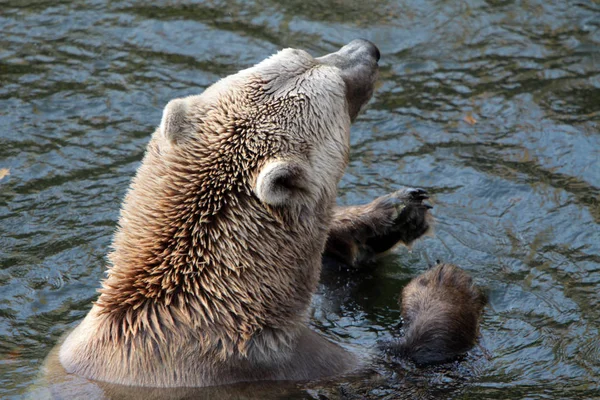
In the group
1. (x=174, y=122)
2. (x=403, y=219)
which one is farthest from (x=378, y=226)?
(x=174, y=122)

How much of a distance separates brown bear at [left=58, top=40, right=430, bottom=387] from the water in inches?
26.6

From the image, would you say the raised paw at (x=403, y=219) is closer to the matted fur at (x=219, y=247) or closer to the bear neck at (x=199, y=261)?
the matted fur at (x=219, y=247)

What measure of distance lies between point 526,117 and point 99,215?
522cm

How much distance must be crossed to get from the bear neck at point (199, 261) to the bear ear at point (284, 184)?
18cm

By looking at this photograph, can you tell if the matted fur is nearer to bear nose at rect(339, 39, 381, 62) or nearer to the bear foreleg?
bear nose at rect(339, 39, 381, 62)

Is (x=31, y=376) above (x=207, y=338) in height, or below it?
below

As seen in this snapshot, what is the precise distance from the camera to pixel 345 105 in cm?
729

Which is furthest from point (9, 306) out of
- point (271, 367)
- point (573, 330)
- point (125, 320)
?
point (573, 330)

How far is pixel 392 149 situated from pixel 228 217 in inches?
175

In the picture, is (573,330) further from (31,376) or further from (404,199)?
(31,376)

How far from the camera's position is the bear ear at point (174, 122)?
22.4 feet

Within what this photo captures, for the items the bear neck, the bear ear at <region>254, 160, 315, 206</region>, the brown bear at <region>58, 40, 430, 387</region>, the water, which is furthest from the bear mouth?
the water

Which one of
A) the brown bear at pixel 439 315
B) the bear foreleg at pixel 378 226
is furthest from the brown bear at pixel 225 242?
the bear foreleg at pixel 378 226

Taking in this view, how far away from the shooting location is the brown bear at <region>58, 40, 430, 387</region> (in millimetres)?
6707
